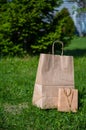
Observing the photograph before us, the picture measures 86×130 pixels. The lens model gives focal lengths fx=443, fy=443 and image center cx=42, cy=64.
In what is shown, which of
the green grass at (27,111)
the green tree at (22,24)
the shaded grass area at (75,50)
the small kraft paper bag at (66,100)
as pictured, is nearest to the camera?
the green grass at (27,111)

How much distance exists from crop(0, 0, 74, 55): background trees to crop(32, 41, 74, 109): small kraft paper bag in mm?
6392

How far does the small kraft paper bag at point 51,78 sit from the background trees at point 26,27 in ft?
21.0

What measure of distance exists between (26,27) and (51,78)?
6.62 metres

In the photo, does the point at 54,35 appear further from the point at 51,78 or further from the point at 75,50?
the point at 51,78

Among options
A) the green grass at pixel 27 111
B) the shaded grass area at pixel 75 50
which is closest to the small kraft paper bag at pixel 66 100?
the green grass at pixel 27 111

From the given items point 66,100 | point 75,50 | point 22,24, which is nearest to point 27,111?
point 66,100

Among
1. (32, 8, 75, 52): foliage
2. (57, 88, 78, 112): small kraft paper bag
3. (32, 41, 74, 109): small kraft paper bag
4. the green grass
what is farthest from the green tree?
(57, 88, 78, 112): small kraft paper bag

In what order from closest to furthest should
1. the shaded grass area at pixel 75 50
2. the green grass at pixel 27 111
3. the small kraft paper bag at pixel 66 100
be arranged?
Result: the green grass at pixel 27 111 < the small kraft paper bag at pixel 66 100 < the shaded grass area at pixel 75 50

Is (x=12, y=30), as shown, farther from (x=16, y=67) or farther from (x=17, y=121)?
(x=17, y=121)

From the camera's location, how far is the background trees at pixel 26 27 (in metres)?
13.3

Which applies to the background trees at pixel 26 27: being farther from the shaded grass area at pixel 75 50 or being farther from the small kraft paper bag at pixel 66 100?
the small kraft paper bag at pixel 66 100

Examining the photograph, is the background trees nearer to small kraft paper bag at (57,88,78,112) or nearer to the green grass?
the green grass

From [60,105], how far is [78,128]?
2.14ft

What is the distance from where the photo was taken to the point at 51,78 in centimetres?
683
